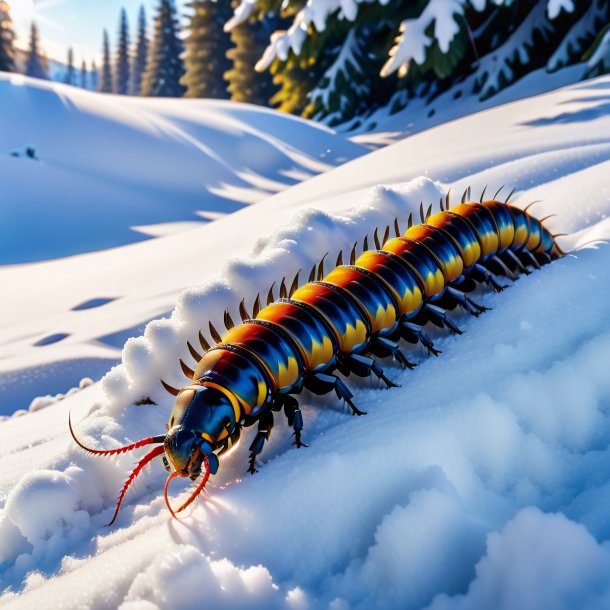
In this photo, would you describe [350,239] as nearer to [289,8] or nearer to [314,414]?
[314,414]

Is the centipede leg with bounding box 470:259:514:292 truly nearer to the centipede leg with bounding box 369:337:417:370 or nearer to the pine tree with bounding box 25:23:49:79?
the centipede leg with bounding box 369:337:417:370

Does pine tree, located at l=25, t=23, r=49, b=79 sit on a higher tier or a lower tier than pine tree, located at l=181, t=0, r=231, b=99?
lower

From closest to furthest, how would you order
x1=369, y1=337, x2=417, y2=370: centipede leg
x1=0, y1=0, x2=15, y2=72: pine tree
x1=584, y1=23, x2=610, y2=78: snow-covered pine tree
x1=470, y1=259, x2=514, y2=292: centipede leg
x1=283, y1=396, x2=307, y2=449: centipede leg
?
1. x1=283, y1=396, x2=307, y2=449: centipede leg
2. x1=369, y1=337, x2=417, y2=370: centipede leg
3. x1=470, y1=259, x2=514, y2=292: centipede leg
4. x1=584, y1=23, x2=610, y2=78: snow-covered pine tree
5. x1=0, y1=0, x2=15, y2=72: pine tree

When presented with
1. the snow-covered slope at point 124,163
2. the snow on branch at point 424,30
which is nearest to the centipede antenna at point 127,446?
the snow-covered slope at point 124,163

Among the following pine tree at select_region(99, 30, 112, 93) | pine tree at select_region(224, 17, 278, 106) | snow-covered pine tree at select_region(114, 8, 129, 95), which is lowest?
pine tree at select_region(99, 30, 112, 93)

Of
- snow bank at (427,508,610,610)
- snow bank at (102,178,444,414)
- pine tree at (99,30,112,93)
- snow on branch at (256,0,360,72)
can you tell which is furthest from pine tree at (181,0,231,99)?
pine tree at (99,30,112,93)

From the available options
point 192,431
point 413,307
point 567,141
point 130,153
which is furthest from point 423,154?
point 130,153

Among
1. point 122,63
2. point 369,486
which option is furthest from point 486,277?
point 122,63
